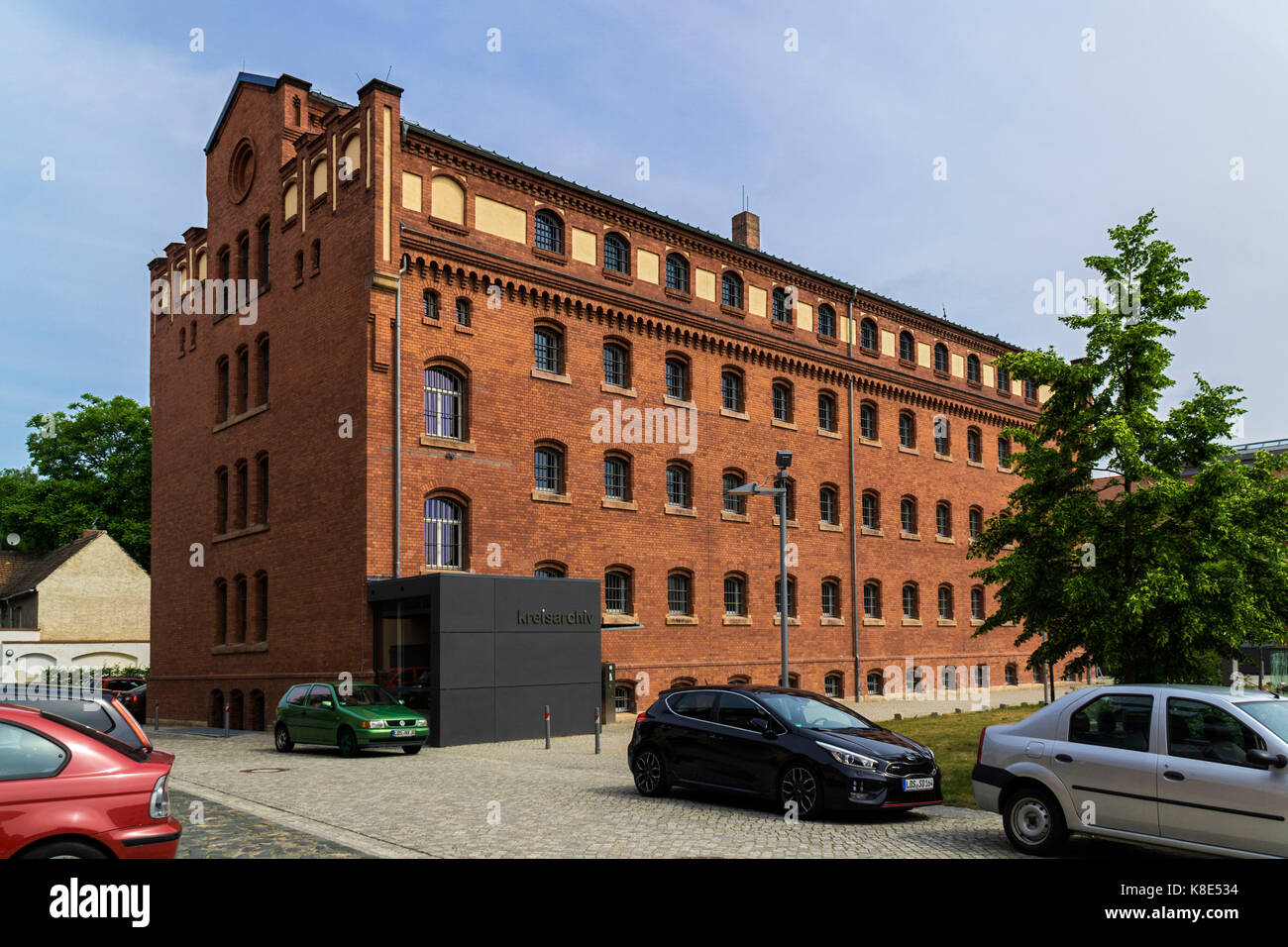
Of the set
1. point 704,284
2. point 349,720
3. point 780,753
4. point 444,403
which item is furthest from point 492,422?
point 780,753

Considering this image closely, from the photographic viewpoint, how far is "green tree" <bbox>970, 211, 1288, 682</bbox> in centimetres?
1475

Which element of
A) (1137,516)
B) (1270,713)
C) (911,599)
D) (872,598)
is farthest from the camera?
(911,599)

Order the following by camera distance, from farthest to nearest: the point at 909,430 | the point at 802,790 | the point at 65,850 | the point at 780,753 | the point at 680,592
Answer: the point at 909,430 → the point at 680,592 → the point at 780,753 → the point at 802,790 → the point at 65,850

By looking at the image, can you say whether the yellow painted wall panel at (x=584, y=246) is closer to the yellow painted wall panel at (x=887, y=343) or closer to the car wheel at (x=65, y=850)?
the yellow painted wall panel at (x=887, y=343)

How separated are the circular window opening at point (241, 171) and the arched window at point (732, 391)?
1536 cm

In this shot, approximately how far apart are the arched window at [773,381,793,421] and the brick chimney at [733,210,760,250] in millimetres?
6521

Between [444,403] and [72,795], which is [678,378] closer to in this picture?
[444,403]

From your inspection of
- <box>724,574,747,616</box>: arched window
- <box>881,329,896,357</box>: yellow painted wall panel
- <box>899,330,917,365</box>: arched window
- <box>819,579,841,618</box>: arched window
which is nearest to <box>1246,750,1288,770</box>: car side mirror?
<box>724,574,747,616</box>: arched window

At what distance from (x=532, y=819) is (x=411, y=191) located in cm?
1874

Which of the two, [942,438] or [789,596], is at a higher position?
[942,438]

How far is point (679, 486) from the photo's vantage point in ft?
108

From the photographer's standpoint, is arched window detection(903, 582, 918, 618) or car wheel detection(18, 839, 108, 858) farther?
arched window detection(903, 582, 918, 618)

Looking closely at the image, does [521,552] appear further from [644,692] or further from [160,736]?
[160,736]

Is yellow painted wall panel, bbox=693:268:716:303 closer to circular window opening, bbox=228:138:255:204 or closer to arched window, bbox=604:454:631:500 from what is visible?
arched window, bbox=604:454:631:500
